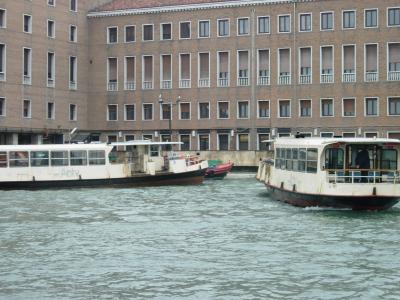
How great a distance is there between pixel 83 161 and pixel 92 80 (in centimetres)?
1984

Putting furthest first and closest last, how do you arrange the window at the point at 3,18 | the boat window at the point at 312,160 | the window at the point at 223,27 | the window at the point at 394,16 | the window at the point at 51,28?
the window at the point at 223,27, the window at the point at 51,28, the window at the point at 394,16, the window at the point at 3,18, the boat window at the point at 312,160

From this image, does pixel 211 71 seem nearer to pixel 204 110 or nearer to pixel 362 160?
pixel 204 110

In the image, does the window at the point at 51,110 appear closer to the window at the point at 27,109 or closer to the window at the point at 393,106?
the window at the point at 27,109

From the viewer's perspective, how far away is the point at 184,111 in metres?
49.0

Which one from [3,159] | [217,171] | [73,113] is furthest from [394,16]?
[3,159]

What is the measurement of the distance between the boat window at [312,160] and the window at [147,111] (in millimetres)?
28314

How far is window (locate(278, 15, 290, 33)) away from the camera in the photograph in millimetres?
46562

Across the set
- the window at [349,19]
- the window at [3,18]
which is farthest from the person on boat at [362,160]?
the window at [3,18]

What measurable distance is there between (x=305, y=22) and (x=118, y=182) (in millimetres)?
19323

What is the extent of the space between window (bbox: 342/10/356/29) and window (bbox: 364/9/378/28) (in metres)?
0.70

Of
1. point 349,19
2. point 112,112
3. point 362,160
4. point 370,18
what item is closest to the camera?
point 362,160

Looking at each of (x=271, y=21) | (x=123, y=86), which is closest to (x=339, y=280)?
(x=271, y=21)

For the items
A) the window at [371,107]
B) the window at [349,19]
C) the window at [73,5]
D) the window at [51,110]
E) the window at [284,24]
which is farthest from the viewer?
the window at [73,5]

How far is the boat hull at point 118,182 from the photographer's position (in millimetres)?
31359
